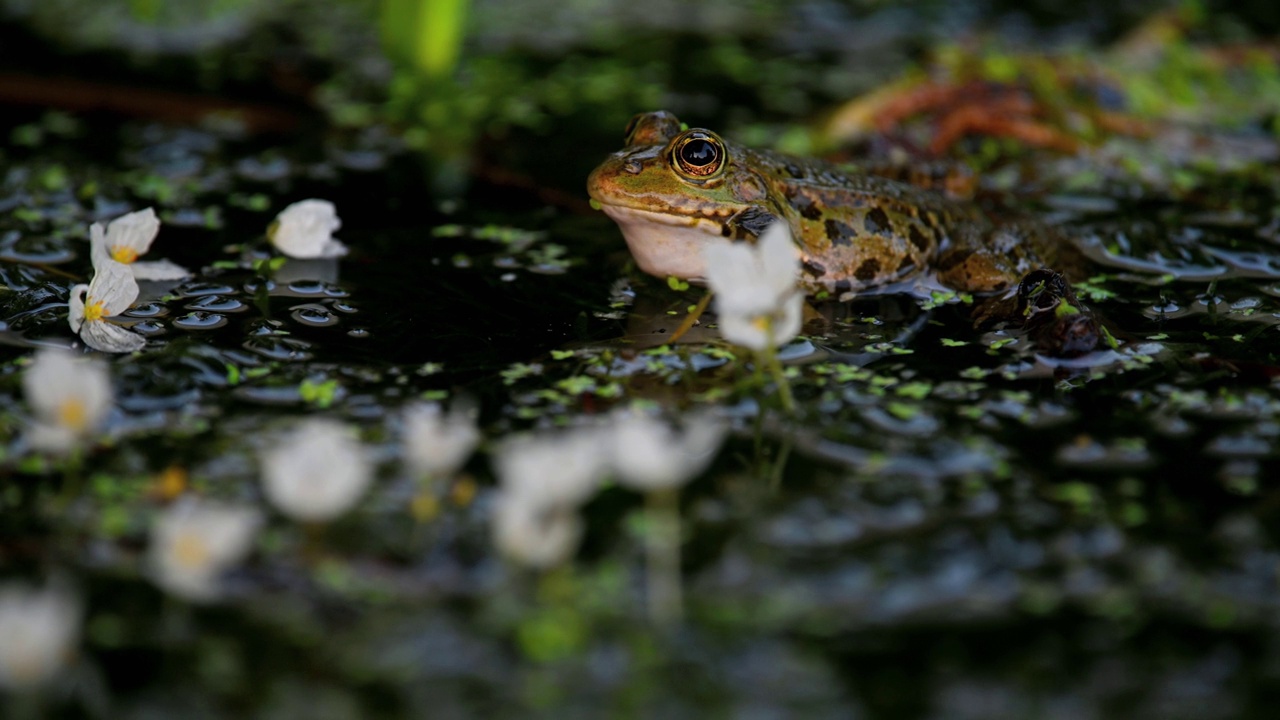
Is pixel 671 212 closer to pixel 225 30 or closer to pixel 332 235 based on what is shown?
pixel 332 235

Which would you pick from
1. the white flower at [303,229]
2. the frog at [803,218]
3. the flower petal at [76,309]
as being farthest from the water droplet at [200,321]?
the frog at [803,218]

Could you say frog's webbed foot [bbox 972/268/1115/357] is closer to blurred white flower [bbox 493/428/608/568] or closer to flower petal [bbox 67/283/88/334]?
blurred white flower [bbox 493/428/608/568]

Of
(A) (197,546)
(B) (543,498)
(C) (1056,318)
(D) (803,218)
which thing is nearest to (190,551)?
(A) (197,546)

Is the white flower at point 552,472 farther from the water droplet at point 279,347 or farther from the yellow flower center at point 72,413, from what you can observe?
the water droplet at point 279,347

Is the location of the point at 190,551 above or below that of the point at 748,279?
below

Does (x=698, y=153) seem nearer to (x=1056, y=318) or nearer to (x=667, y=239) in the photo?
(x=667, y=239)

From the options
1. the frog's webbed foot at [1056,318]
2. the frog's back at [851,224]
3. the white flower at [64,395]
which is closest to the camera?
the white flower at [64,395]
